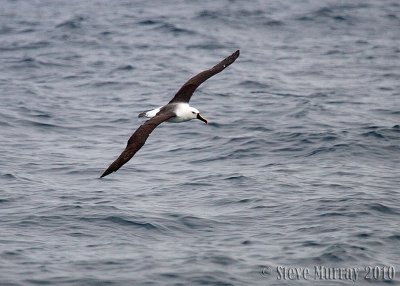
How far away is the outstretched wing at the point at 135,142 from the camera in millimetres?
12289

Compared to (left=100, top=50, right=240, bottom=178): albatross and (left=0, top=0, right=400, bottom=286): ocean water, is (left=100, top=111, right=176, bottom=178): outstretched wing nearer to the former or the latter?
(left=100, top=50, right=240, bottom=178): albatross

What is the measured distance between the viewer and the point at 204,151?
18.2 m

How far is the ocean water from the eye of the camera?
42.8 ft

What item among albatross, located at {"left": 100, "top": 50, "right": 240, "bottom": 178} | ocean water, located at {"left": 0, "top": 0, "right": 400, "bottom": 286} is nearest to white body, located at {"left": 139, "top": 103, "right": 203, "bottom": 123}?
albatross, located at {"left": 100, "top": 50, "right": 240, "bottom": 178}

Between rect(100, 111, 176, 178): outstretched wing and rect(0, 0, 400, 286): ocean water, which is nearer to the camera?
rect(100, 111, 176, 178): outstretched wing

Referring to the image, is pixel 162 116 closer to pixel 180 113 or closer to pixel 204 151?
pixel 180 113

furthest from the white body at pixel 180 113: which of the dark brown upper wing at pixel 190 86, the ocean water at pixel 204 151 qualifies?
the ocean water at pixel 204 151

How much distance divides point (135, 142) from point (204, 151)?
5.44m

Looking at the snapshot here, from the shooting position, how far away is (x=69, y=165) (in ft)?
57.0

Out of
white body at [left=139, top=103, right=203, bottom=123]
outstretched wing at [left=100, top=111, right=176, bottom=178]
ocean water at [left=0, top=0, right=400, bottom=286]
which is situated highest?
outstretched wing at [left=100, top=111, right=176, bottom=178]

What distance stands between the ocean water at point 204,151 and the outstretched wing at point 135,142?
1.46 m

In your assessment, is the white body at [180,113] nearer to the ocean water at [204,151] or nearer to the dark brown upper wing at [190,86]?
the dark brown upper wing at [190,86]

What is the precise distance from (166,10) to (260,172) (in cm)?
1747

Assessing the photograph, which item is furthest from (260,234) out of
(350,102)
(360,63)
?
(360,63)
